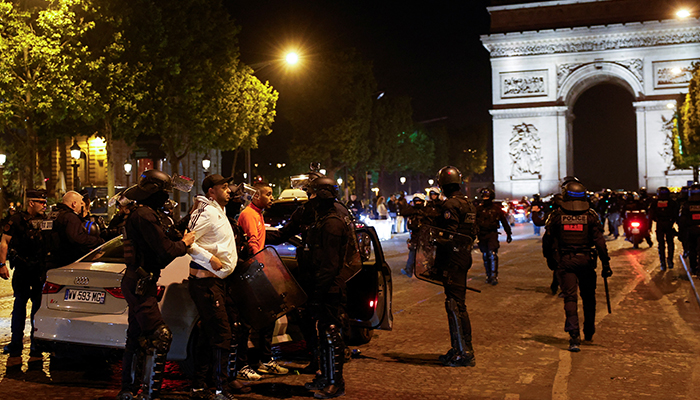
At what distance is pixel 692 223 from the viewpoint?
13.6 m

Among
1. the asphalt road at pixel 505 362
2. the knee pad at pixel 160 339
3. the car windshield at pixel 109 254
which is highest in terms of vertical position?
the car windshield at pixel 109 254

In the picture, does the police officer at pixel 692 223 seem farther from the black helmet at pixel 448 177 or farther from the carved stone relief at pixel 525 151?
the carved stone relief at pixel 525 151

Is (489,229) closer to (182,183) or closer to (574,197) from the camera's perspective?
(574,197)

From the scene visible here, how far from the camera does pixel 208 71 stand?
28.5m

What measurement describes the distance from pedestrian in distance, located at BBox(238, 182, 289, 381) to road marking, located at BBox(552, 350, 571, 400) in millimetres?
2377

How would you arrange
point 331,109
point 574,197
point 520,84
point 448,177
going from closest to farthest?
point 448,177, point 574,197, point 331,109, point 520,84

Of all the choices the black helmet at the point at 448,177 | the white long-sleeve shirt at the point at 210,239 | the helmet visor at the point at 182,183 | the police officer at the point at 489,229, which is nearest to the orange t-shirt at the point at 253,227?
the helmet visor at the point at 182,183

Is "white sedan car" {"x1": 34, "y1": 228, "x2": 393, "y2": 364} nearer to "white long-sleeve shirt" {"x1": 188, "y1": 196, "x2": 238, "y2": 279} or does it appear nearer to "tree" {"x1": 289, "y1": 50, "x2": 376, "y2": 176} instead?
"white long-sleeve shirt" {"x1": 188, "y1": 196, "x2": 238, "y2": 279}

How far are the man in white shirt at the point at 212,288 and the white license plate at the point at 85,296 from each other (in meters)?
0.87

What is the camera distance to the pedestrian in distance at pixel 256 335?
6512mm

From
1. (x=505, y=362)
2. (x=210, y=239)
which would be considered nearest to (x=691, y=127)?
(x=505, y=362)

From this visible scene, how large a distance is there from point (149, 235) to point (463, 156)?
91.0 m

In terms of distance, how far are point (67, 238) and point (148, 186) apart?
2.46 m

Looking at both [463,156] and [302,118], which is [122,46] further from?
[463,156]
